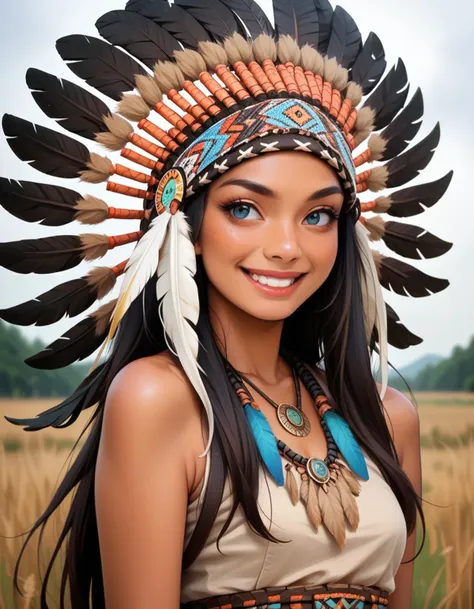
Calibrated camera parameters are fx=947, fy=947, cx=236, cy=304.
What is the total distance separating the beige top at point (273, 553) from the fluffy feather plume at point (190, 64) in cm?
71

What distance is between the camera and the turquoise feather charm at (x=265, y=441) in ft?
5.42

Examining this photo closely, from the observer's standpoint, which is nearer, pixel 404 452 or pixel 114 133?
pixel 114 133

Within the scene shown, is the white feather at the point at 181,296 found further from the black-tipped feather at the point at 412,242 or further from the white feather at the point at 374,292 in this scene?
the black-tipped feather at the point at 412,242

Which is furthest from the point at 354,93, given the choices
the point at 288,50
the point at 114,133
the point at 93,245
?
the point at 93,245

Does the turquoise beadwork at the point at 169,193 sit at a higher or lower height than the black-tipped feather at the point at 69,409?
higher

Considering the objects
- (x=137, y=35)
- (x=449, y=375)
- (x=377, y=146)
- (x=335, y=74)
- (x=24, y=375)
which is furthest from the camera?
(x=449, y=375)

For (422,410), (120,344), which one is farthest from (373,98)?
(422,410)

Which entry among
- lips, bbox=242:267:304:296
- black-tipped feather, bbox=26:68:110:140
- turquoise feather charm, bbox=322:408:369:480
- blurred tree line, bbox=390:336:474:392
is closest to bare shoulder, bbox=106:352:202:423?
lips, bbox=242:267:304:296

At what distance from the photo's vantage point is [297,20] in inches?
75.2

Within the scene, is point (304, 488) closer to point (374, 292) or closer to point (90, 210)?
point (374, 292)

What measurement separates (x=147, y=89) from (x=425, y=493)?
4.80 feet

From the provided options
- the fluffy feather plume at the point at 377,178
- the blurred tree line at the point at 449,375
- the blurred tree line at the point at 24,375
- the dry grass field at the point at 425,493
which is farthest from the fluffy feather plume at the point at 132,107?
the blurred tree line at the point at 449,375

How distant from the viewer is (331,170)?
5.70 feet

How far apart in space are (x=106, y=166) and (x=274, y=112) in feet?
1.09
